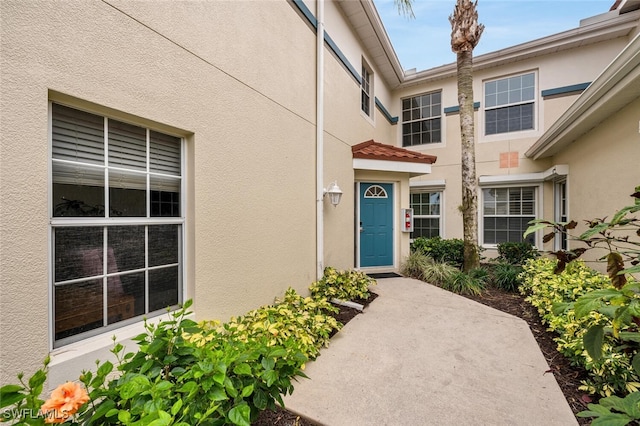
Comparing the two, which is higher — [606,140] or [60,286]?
[606,140]

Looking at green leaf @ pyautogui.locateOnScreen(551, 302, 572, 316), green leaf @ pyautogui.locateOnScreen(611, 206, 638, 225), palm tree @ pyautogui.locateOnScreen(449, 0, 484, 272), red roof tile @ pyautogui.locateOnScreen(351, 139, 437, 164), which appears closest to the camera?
green leaf @ pyautogui.locateOnScreen(611, 206, 638, 225)

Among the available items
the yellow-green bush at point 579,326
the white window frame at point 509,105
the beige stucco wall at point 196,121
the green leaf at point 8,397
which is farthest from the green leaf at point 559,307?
the white window frame at point 509,105

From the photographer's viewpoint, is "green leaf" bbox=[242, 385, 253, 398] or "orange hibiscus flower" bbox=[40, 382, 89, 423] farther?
"green leaf" bbox=[242, 385, 253, 398]

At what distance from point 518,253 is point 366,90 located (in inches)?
234

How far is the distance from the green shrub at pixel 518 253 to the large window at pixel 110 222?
778 centimetres

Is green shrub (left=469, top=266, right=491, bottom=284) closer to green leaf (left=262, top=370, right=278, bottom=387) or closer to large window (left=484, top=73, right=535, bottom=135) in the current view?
large window (left=484, top=73, right=535, bottom=135)

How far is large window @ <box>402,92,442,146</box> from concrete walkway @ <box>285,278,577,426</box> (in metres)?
6.64

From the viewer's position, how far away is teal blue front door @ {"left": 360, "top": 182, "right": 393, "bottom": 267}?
263 inches

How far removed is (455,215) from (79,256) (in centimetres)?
885

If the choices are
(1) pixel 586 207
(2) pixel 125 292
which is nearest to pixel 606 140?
(1) pixel 586 207

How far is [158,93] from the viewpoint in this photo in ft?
7.79

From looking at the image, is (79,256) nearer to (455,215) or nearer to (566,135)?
(566,135)

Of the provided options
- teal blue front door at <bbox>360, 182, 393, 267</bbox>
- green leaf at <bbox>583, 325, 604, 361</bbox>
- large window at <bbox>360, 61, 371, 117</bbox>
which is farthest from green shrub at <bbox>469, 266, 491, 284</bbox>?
green leaf at <bbox>583, 325, 604, 361</bbox>

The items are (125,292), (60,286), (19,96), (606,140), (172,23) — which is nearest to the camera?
(19,96)
